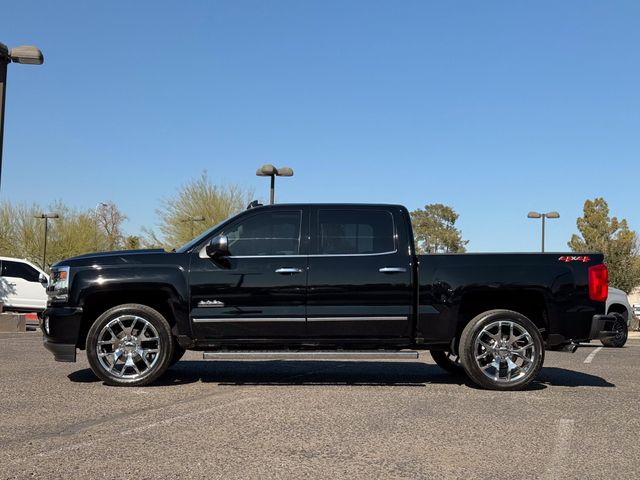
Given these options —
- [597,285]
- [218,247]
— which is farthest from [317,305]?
[597,285]

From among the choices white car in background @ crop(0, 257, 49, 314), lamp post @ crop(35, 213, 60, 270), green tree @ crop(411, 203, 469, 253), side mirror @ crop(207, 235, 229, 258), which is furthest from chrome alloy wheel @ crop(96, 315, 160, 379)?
green tree @ crop(411, 203, 469, 253)

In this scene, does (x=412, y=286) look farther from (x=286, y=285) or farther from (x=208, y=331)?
(x=208, y=331)

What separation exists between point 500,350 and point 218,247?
10.2 ft

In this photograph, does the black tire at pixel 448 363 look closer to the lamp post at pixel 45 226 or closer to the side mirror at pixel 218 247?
the side mirror at pixel 218 247

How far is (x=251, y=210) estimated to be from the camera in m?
7.40

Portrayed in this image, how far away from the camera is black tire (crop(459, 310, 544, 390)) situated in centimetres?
703

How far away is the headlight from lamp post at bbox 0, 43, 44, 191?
22.2 feet

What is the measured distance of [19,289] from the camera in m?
20.0

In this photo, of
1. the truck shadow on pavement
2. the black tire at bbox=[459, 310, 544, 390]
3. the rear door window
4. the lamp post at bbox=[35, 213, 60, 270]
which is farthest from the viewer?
the lamp post at bbox=[35, 213, 60, 270]

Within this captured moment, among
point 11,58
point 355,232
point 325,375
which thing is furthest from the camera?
point 11,58

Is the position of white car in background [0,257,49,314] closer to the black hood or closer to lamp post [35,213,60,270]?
the black hood

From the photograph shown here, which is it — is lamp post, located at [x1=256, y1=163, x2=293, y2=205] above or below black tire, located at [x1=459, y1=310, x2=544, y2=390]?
above

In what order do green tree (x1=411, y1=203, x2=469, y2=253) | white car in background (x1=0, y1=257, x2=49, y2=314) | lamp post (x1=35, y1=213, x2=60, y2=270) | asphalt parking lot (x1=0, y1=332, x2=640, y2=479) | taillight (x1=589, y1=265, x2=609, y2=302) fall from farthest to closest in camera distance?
1. green tree (x1=411, y1=203, x2=469, y2=253)
2. lamp post (x1=35, y1=213, x2=60, y2=270)
3. white car in background (x1=0, y1=257, x2=49, y2=314)
4. taillight (x1=589, y1=265, x2=609, y2=302)
5. asphalt parking lot (x1=0, y1=332, x2=640, y2=479)

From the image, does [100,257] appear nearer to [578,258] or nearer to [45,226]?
[578,258]
